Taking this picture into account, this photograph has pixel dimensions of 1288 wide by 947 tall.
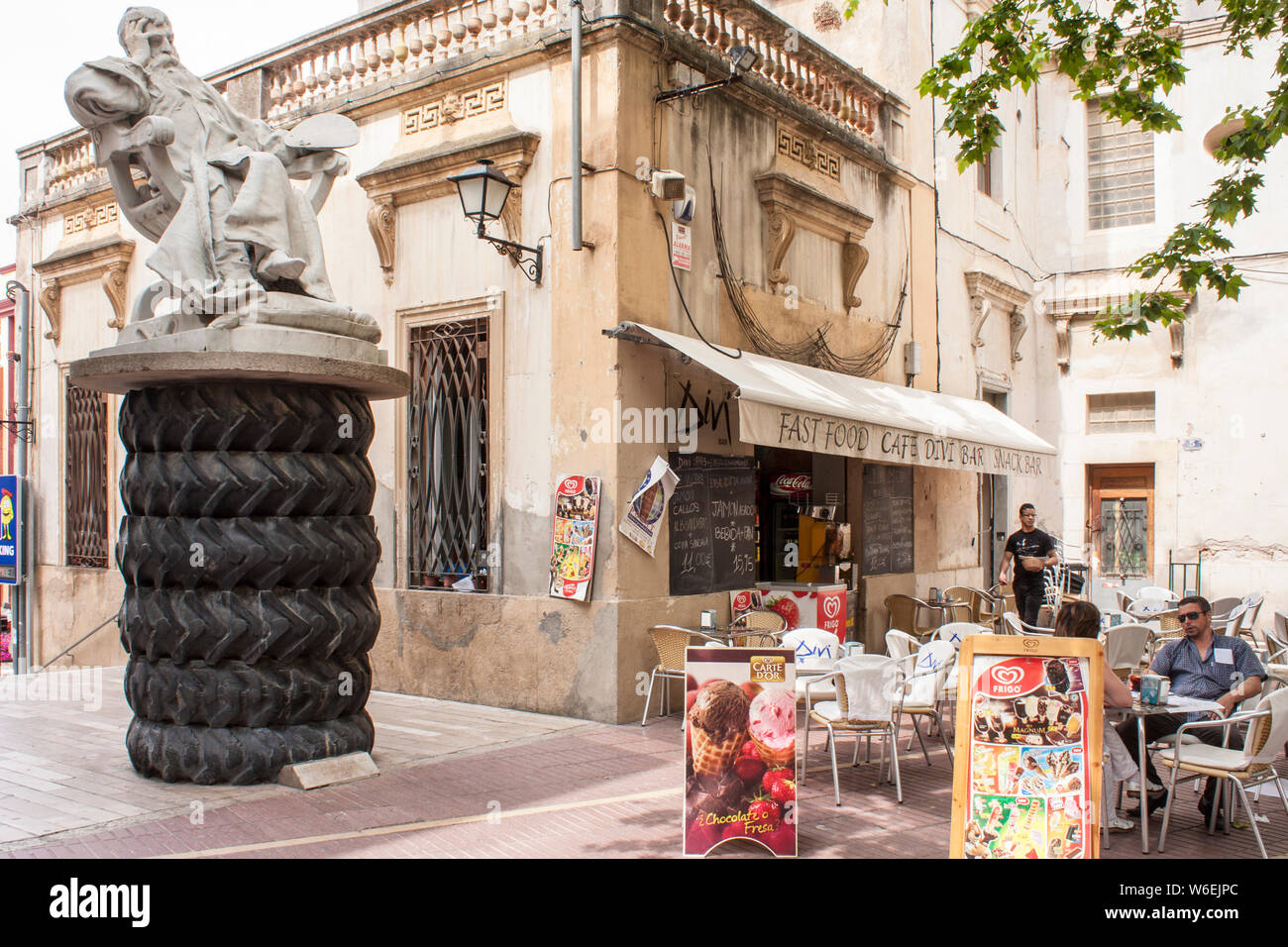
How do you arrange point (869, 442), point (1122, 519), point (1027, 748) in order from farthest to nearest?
1. point (1122, 519)
2. point (869, 442)
3. point (1027, 748)

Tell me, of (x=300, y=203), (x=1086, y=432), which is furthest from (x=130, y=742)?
(x=1086, y=432)

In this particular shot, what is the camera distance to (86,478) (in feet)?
47.8

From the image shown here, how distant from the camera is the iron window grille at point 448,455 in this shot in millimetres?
9977

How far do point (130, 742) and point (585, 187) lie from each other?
5218mm

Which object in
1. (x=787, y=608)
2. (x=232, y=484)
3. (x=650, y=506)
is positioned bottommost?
(x=787, y=608)

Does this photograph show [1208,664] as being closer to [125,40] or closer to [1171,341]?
[125,40]

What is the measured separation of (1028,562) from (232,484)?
26.2 ft

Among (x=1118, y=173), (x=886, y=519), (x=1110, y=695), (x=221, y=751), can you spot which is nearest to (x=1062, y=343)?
(x=1118, y=173)

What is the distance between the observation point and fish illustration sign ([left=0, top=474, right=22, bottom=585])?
1462cm

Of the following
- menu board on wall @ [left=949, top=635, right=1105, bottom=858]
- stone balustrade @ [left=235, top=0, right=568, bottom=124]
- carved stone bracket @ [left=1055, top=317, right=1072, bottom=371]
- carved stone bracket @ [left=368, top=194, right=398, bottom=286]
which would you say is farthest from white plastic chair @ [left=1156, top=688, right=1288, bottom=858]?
carved stone bracket @ [left=1055, top=317, right=1072, bottom=371]

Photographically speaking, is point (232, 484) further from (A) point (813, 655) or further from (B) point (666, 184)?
(B) point (666, 184)

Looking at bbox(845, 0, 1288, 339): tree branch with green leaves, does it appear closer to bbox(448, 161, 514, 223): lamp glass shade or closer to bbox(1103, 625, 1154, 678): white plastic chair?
bbox(1103, 625, 1154, 678): white plastic chair

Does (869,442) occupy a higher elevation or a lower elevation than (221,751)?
higher

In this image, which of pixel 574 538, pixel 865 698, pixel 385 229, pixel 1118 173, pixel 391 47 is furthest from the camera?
pixel 1118 173
